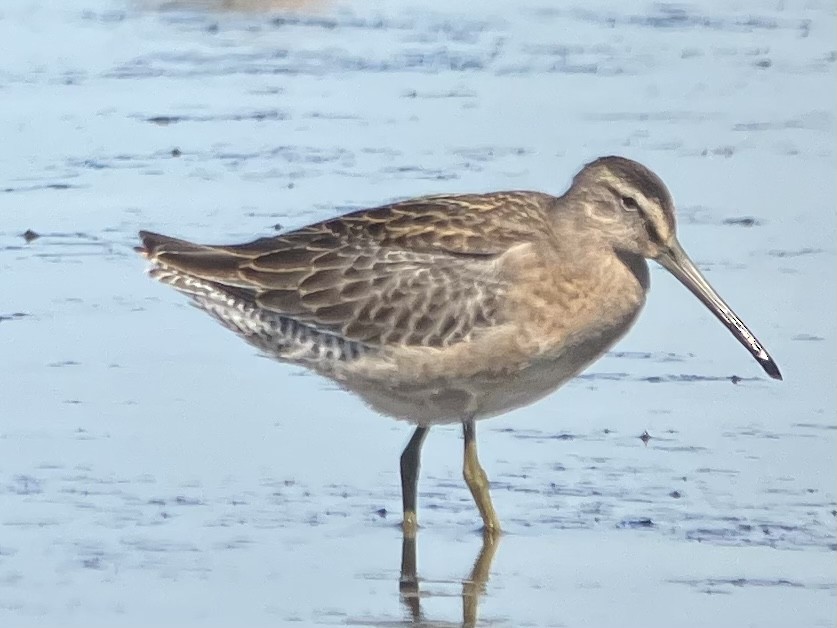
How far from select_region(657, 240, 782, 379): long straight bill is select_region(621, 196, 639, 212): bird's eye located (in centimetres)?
18

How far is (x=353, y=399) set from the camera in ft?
27.6

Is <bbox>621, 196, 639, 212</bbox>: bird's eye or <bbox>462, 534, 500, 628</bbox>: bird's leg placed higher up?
<bbox>621, 196, 639, 212</bbox>: bird's eye

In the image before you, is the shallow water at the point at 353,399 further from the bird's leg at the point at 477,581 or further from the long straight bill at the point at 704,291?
the long straight bill at the point at 704,291

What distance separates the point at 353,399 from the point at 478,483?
1.28 metres

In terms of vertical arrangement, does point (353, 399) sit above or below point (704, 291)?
below

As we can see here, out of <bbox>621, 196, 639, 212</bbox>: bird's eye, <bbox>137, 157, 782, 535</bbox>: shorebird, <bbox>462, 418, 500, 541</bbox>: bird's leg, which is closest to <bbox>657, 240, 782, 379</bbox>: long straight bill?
<bbox>137, 157, 782, 535</bbox>: shorebird

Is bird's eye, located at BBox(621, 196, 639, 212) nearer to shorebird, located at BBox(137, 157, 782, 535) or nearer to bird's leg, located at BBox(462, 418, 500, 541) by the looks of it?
shorebird, located at BBox(137, 157, 782, 535)

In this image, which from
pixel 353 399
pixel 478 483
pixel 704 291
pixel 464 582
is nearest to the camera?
pixel 464 582

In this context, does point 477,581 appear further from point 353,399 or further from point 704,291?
point 353,399

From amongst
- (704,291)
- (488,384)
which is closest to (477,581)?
(488,384)

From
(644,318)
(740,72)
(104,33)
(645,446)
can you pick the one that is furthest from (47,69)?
(645,446)

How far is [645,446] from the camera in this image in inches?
307

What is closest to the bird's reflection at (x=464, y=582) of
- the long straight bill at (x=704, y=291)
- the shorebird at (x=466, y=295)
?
the shorebird at (x=466, y=295)

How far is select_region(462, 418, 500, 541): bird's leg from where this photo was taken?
7180 mm
